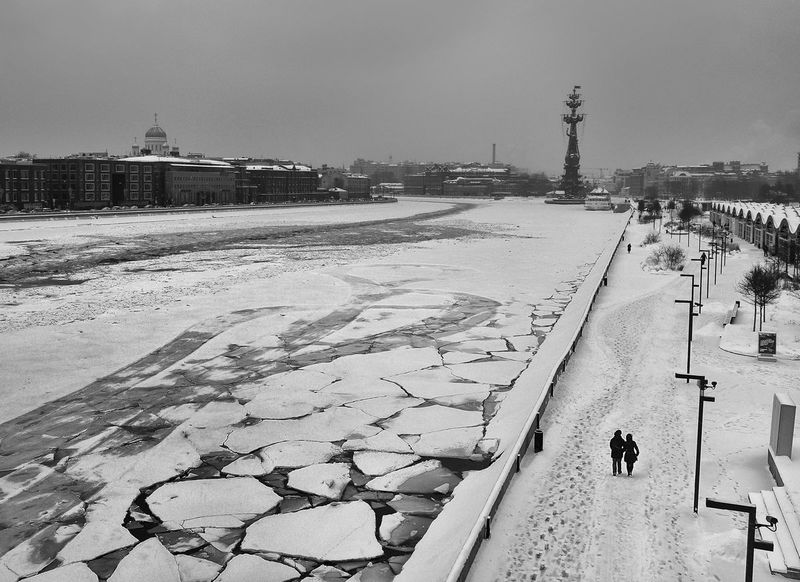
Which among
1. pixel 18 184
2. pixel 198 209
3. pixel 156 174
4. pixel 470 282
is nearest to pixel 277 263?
pixel 470 282

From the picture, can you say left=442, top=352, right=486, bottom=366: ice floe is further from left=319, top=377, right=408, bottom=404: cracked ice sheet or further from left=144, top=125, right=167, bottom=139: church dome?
left=144, top=125, right=167, bottom=139: church dome

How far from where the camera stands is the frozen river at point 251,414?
363 inches

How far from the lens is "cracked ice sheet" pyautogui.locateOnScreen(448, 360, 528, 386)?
15959mm

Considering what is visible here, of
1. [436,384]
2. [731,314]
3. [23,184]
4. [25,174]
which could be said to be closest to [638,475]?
[436,384]

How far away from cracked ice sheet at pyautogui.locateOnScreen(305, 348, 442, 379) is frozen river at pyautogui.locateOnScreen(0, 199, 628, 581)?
8 cm

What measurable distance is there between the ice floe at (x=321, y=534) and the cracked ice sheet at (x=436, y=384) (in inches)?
197

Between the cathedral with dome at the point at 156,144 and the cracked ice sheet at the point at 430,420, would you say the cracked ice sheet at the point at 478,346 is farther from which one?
the cathedral with dome at the point at 156,144

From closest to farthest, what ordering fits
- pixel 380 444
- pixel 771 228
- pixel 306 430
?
pixel 380 444, pixel 306 430, pixel 771 228

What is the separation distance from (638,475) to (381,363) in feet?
24.2

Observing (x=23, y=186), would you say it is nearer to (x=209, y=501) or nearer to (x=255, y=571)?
(x=209, y=501)

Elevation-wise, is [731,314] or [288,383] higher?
[731,314]

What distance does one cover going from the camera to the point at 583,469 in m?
11.3

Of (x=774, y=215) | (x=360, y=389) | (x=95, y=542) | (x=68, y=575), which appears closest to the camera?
(x=68, y=575)

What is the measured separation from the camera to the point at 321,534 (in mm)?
9461
